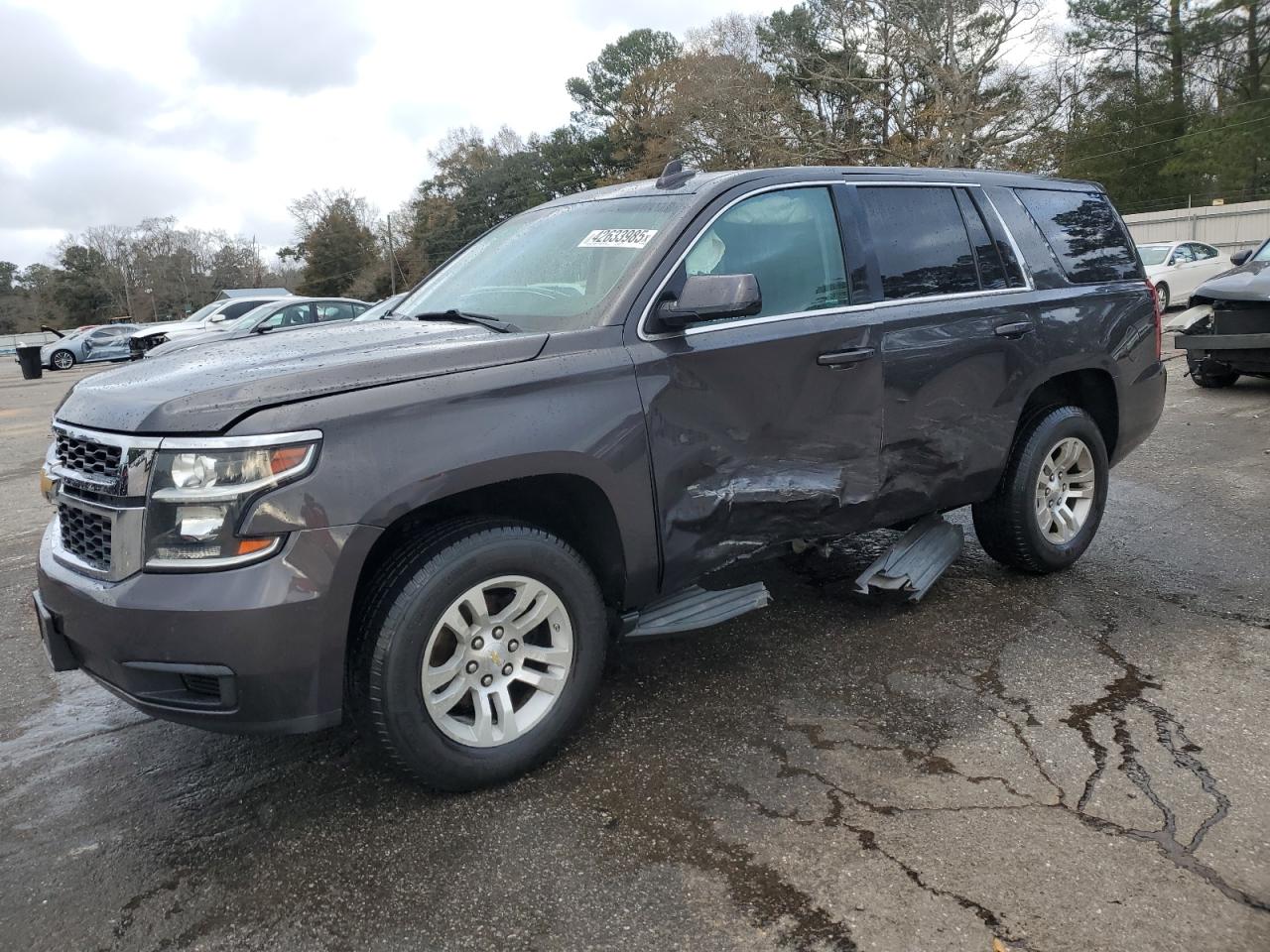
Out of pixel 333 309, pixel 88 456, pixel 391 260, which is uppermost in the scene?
pixel 391 260

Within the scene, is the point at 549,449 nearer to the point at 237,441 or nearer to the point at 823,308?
the point at 237,441

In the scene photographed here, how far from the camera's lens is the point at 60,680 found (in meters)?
4.05

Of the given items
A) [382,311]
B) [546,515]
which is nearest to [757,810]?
[546,515]

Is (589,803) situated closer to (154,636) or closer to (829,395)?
(154,636)

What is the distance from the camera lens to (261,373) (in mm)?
2705

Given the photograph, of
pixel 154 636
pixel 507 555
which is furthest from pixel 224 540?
pixel 507 555

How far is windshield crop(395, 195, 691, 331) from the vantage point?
11.1 feet

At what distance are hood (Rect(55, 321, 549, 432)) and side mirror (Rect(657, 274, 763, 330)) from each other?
0.47 metres

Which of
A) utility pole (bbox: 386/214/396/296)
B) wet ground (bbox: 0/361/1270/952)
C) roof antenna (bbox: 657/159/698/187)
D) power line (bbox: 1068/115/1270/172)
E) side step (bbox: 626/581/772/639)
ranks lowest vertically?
wet ground (bbox: 0/361/1270/952)

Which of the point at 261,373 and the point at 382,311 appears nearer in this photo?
the point at 261,373

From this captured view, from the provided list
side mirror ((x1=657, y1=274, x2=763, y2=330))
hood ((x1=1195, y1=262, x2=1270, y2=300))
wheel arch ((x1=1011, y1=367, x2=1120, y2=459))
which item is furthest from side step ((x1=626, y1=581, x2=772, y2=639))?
hood ((x1=1195, y1=262, x2=1270, y2=300))

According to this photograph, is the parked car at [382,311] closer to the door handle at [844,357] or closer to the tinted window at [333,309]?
the door handle at [844,357]

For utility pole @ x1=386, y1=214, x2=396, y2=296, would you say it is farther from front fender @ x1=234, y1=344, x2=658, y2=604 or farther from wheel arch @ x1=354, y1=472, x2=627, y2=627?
front fender @ x1=234, y1=344, x2=658, y2=604

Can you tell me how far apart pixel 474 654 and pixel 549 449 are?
2.19ft
